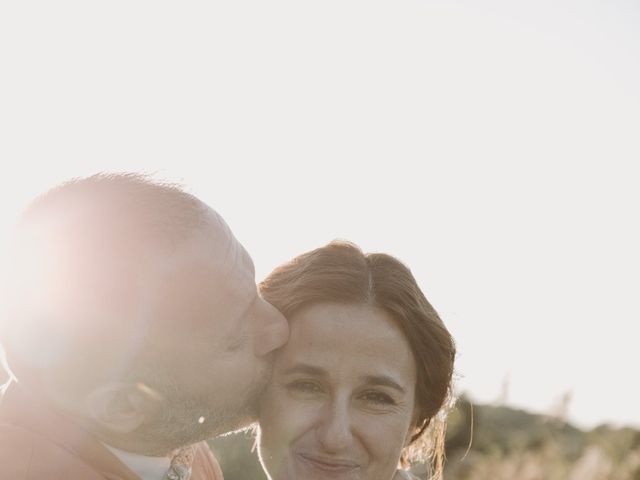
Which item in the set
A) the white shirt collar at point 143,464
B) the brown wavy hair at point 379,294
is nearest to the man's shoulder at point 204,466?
the white shirt collar at point 143,464

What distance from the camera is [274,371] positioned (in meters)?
3.68

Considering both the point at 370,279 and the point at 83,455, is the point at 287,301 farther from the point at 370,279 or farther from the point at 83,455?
the point at 83,455

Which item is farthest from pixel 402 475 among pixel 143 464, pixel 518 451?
pixel 518 451

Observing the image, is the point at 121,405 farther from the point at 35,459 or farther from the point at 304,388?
the point at 304,388

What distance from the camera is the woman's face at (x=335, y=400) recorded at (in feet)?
11.8

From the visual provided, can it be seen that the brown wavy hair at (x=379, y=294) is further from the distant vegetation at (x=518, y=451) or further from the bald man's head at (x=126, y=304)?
the distant vegetation at (x=518, y=451)

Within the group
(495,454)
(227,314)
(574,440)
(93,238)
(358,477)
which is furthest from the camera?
(574,440)

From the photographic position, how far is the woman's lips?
11.8ft


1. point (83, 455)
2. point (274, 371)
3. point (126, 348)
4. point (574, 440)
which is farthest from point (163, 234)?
point (574, 440)

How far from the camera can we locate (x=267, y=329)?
3.41 meters

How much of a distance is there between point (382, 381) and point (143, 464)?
3.70ft

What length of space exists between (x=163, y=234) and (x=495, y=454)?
545cm

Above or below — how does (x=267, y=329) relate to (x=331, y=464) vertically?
above

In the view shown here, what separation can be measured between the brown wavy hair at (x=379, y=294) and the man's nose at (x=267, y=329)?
30 cm
